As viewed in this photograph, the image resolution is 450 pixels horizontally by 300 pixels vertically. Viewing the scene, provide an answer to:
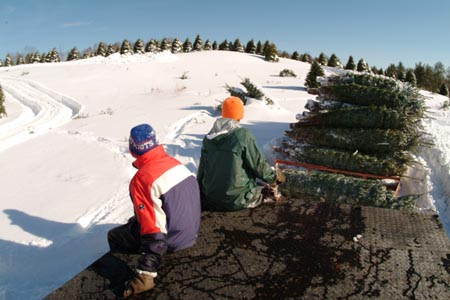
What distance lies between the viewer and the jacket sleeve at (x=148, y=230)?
264cm

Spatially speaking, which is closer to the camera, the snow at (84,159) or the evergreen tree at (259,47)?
the snow at (84,159)

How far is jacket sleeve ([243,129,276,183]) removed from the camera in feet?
12.5

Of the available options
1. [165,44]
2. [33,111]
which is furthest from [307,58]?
[33,111]

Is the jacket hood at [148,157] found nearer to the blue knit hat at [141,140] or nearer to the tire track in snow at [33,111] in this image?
the blue knit hat at [141,140]

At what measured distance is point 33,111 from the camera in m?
15.1

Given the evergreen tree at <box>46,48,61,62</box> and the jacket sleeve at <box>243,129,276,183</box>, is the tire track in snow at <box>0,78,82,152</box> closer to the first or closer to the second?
the jacket sleeve at <box>243,129,276,183</box>

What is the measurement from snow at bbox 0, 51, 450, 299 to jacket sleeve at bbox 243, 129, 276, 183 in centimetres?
216

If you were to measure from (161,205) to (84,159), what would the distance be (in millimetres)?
5299

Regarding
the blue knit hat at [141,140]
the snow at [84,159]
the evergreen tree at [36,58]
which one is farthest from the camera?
the evergreen tree at [36,58]

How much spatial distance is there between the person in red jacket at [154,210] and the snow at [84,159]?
1.68m

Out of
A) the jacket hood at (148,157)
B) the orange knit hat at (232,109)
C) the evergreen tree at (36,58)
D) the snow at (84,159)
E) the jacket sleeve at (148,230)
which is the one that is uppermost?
the orange knit hat at (232,109)

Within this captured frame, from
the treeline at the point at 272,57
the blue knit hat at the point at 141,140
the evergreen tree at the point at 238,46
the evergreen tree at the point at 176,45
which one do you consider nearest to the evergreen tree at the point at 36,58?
the treeline at the point at 272,57

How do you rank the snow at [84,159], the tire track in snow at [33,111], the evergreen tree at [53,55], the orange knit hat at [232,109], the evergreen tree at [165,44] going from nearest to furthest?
the orange knit hat at [232,109], the snow at [84,159], the tire track in snow at [33,111], the evergreen tree at [165,44], the evergreen tree at [53,55]

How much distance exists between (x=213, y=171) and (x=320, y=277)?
5.45 feet
